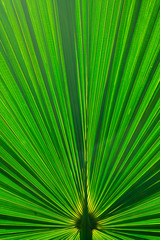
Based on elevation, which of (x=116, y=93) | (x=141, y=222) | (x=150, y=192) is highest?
(x=116, y=93)

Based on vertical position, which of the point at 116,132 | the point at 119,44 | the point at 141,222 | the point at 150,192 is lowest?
the point at 141,222

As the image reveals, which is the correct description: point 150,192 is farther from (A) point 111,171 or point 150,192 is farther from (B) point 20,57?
(B) point 20,57

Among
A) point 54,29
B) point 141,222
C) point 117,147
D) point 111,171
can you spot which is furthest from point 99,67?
point 141,222

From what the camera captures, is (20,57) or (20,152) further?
(20,152)

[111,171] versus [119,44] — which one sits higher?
[119,44]

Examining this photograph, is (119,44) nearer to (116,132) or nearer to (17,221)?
(116,132)

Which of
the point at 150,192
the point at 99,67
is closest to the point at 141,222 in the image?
the point at 150,192
